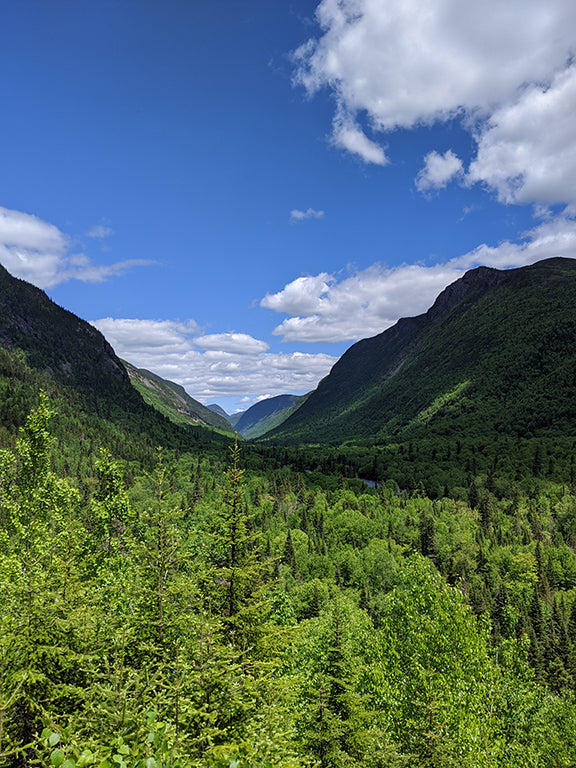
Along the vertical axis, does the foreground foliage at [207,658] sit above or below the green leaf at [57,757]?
below

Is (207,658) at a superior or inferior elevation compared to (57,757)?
inferior

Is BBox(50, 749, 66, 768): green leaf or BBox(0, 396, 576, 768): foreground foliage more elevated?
BBox(50, 749, 66, 768): green leaf

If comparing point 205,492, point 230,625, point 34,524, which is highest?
point 34,524

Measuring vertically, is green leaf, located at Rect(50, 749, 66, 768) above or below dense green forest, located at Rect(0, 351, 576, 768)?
above

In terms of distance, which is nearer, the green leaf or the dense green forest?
the green leaf

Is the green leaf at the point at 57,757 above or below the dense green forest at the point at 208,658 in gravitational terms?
above

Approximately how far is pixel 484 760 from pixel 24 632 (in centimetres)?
2067

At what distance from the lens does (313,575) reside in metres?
119

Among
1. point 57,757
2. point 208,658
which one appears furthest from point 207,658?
point 57,757

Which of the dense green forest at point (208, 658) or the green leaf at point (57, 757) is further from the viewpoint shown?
the dense green forest at point (208, 658)

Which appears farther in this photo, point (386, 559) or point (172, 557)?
point (386, 559)

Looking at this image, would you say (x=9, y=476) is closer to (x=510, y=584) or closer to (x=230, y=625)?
(x=230, y=625)

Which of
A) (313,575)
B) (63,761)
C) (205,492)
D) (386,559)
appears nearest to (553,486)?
(386,559)

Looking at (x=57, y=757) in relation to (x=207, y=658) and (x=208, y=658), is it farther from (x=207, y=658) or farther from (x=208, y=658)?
(x=208, y=658)
